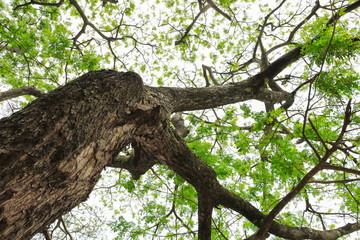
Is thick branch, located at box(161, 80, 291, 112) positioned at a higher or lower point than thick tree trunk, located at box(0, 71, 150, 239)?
higher

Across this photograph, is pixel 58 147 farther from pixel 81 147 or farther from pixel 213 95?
pixel 213 95

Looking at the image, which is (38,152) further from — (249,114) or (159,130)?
(249,114)

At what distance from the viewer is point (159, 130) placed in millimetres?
2551

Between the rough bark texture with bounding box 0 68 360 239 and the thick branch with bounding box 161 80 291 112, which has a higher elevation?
the thick branch with bounding box 161 80 291 112

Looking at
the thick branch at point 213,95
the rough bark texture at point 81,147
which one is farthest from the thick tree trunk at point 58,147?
the thick branch at point 213,95

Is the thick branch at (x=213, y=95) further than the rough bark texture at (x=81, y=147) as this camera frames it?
Yes

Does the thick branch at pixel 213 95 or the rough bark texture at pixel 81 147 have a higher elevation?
the thick branch at pixel 213 95

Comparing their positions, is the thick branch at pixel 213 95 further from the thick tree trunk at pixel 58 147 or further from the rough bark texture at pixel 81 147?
the thick tree trunk at pixel 58 147

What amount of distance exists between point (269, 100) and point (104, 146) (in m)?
3.71

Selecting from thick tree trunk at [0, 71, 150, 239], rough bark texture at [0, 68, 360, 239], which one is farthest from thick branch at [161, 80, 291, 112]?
thick tree trunk at [0, 71, 150, 239]

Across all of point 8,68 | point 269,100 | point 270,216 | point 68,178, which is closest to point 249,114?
point 269,100

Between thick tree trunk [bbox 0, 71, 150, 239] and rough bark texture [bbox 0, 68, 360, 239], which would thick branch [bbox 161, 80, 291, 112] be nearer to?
rough bark texture [bbox 0, 68, 360, 239]

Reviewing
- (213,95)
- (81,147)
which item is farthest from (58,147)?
(213,95)

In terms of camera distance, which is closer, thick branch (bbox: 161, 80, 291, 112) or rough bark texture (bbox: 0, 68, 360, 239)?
rough bark texture (bbox: 0, 68, 360, 239)
